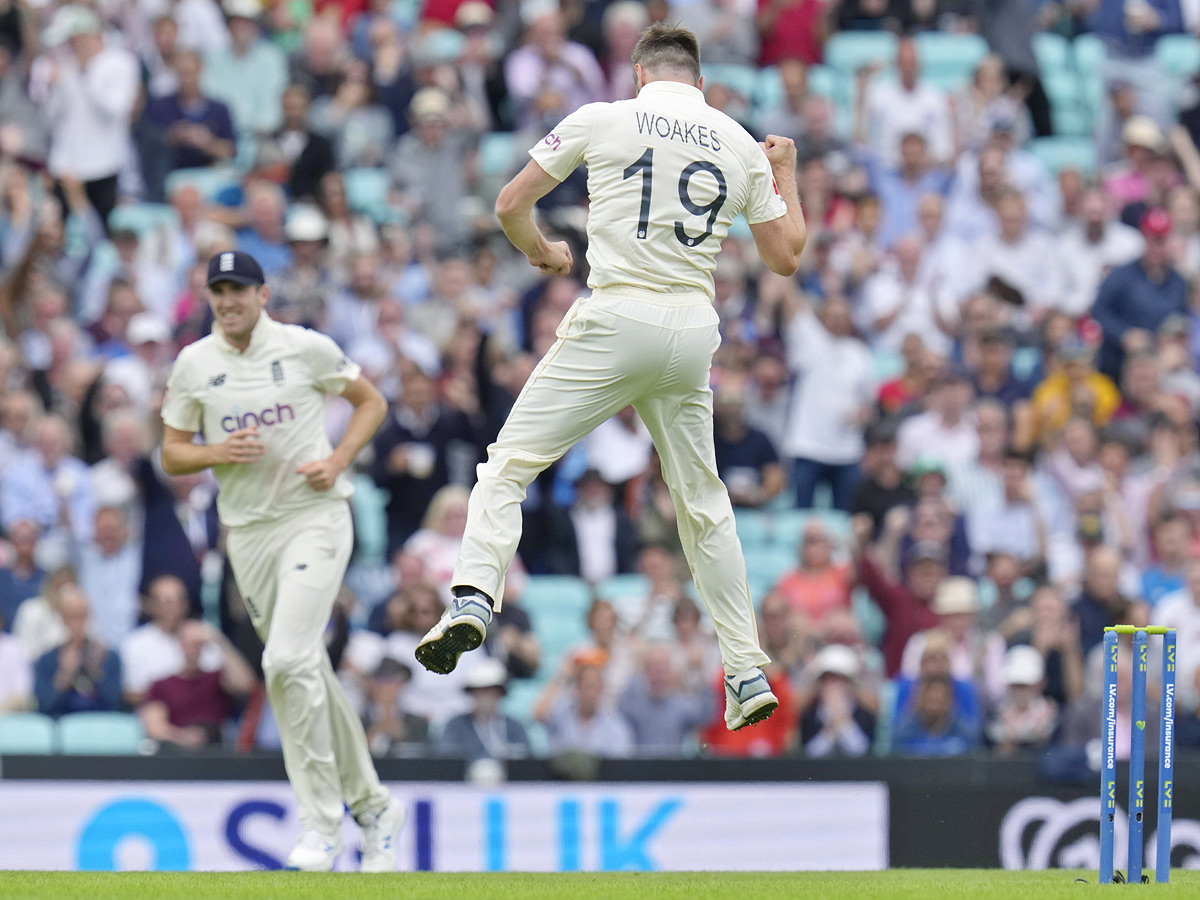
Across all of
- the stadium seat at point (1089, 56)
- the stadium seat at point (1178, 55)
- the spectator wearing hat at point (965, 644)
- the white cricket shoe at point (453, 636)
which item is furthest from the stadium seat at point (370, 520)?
the stadium seat at point (1178, 55)

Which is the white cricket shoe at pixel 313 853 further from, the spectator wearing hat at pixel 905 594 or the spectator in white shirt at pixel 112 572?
the spectator wearing hat at pixel 905 594

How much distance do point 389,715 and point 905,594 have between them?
375cm

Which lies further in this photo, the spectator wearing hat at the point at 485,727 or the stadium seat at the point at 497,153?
the stadium seat at the point at 497,153

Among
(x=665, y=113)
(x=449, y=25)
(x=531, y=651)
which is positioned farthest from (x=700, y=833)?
(x=449, y=25)

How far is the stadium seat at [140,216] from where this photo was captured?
667 inches

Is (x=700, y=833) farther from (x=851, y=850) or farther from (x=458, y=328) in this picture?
(x=458, y=328)

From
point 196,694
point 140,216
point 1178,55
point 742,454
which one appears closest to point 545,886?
point 196,694

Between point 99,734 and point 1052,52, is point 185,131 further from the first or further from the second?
point 1052,52

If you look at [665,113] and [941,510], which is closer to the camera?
[665,113]

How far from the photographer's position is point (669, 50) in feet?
26.6

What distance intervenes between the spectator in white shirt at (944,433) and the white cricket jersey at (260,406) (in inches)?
251

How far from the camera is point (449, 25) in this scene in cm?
1891

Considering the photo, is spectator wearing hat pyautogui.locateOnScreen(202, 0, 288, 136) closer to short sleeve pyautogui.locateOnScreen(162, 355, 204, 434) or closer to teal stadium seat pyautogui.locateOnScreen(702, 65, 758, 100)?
teal stadium seat pyautogui.locateOnScreen(702, 65, 758, 100)

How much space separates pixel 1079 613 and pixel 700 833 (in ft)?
11.1
